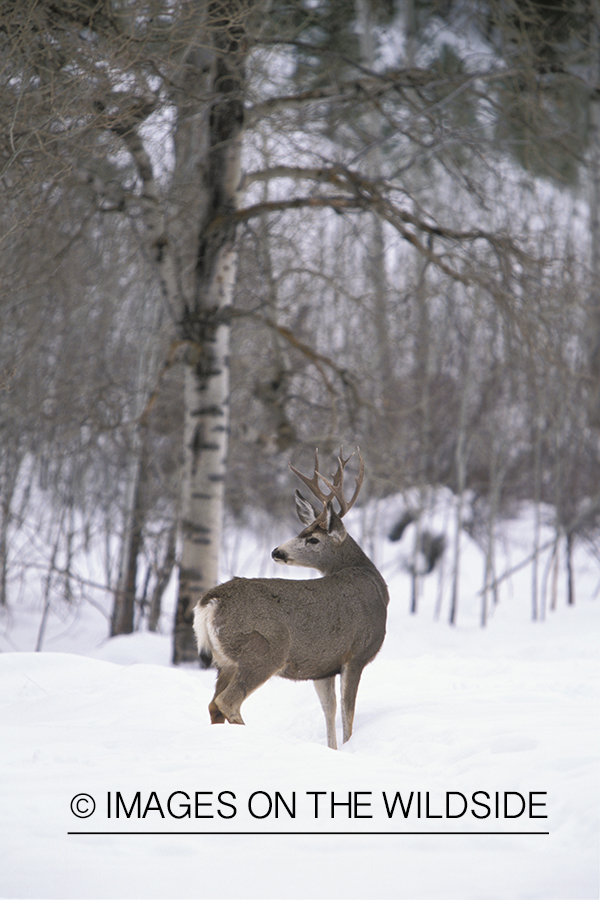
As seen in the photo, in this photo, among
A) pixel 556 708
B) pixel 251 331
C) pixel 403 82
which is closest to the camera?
pixel 556 708

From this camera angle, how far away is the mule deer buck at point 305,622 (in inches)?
146

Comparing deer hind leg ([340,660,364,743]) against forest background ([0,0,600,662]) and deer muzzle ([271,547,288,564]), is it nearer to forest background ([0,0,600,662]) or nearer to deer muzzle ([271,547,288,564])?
deer muzzle ([271,547,288,564])

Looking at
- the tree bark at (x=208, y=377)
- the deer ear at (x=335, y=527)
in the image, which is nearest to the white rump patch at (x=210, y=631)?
the deer ear at (x=335, y=527)

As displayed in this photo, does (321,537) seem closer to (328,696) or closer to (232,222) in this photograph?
(328,696)

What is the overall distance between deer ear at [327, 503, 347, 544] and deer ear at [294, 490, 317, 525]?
0.12 metres

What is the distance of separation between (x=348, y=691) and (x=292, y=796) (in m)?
1.39

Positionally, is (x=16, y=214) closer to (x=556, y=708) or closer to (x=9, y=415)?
(x=556, y=708)

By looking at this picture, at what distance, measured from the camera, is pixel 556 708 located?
4.04 meters

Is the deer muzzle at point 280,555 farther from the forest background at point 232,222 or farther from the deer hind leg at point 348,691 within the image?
the forest background at point 232,222

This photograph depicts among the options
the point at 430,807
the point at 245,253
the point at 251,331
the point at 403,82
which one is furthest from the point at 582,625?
the point at 430,807

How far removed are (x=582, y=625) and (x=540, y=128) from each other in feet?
26.1

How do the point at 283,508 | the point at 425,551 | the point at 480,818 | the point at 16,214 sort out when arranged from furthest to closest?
1. the point at 425,551
2. the point at 283,508
3. the point at 16,214
4. the point at 480,818

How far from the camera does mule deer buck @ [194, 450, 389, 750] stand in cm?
371

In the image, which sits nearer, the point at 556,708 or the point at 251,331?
the point at 556,708
